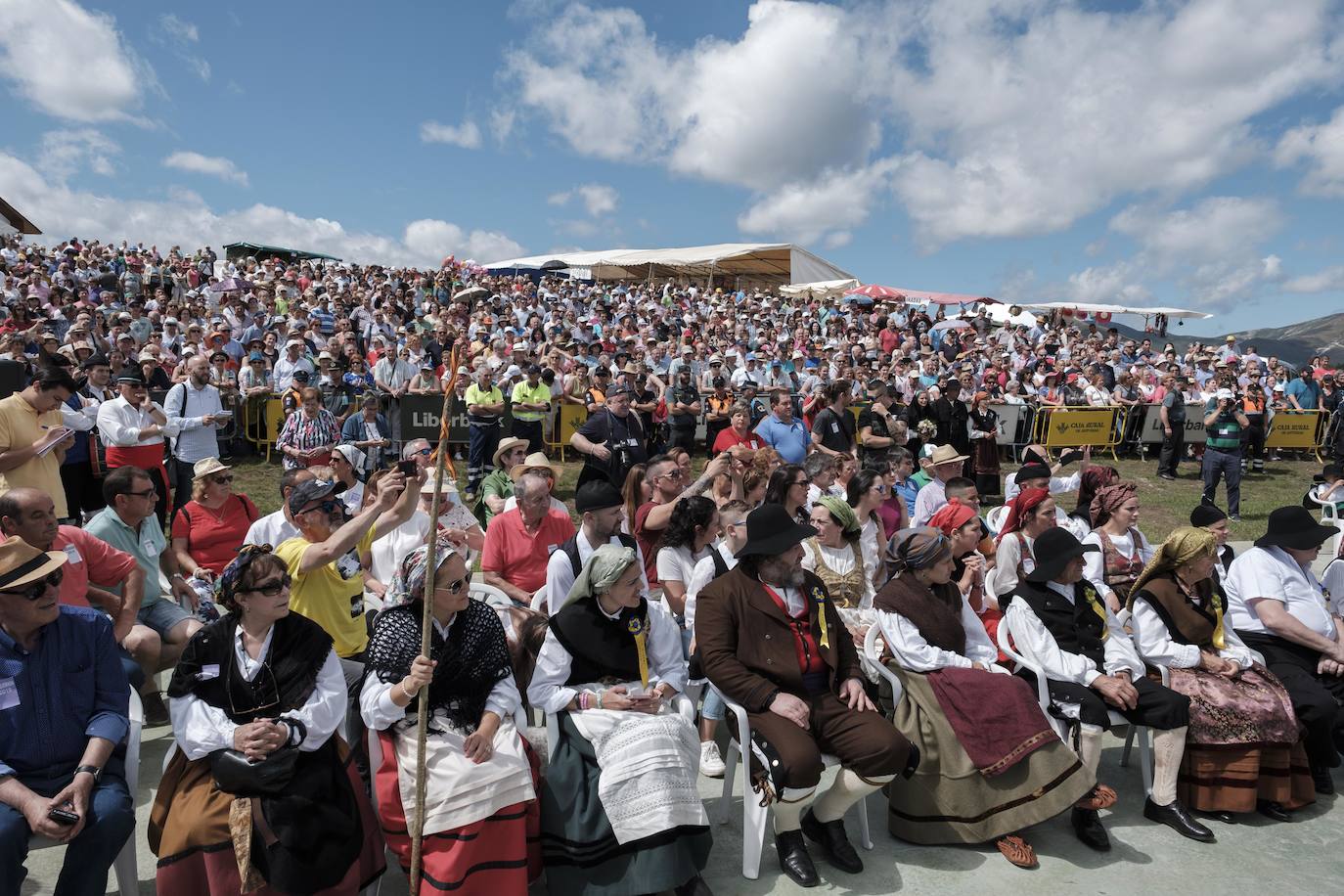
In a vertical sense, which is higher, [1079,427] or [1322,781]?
[1079,427]

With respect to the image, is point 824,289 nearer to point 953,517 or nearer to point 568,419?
point 568,419

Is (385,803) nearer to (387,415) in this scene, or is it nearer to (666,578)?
(666,578)

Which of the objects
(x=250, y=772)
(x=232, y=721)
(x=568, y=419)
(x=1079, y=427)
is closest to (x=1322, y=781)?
(x=250, y=772)

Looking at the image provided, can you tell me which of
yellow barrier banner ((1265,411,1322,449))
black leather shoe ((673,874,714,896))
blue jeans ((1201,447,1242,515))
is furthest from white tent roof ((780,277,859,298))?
black leather shoe ((673,874,714,896))

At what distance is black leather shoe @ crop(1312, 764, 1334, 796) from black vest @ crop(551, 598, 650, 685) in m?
3.66

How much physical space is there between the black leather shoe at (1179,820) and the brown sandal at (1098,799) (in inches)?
17.1

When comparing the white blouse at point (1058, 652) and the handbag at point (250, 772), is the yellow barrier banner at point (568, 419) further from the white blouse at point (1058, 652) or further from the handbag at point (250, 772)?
the handbag at point (250, 772)

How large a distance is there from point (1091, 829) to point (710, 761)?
179cm

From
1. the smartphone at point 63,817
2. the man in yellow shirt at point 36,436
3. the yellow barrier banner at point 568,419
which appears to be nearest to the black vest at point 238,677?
the smartphone at point 63,817

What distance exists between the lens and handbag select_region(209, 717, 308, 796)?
2842 millimetres

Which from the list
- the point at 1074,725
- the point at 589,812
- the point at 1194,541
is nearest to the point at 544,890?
the point at 589,812

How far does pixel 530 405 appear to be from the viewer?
10281 mm

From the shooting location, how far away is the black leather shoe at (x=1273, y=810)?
3.98 metres

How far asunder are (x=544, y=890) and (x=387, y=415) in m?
9.28
